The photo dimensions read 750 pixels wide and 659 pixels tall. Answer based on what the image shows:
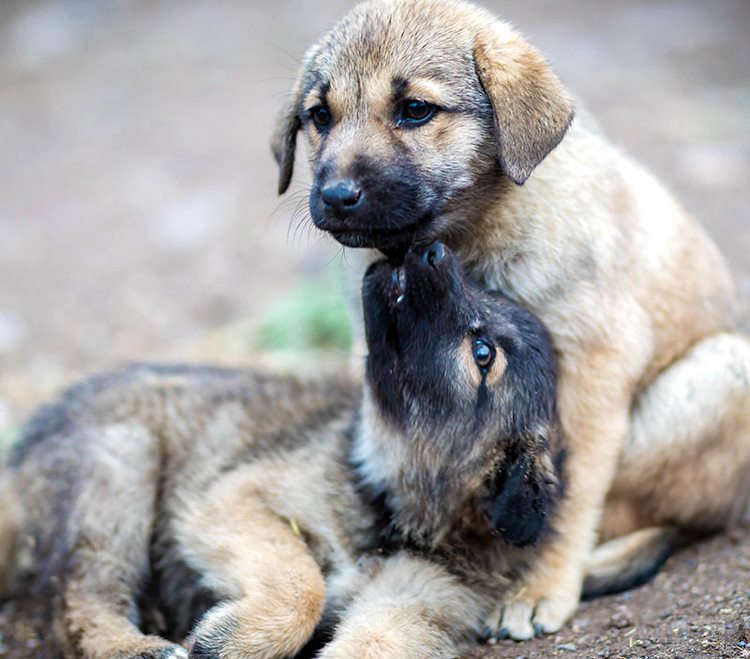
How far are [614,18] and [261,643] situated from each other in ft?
40.8

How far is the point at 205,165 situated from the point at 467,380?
24.3 ft

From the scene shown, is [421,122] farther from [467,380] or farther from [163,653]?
[163,653]

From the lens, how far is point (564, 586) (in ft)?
16.1

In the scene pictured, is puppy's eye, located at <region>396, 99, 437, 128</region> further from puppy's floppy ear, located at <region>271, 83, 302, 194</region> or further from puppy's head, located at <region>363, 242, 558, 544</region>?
puppy's floppy ear, located at <region>271, 83, 302, 194</region>

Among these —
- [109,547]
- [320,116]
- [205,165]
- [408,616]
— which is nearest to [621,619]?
[408,616]

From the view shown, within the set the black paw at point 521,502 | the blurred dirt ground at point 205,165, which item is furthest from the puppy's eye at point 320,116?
the black paw at point 521,502

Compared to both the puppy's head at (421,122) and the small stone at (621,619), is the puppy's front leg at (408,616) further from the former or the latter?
the puppy's head at (421,122)

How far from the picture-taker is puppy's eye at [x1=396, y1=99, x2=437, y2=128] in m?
4.63

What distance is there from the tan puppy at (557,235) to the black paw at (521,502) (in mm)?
304

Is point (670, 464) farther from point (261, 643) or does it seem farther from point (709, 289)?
point (261, 643)

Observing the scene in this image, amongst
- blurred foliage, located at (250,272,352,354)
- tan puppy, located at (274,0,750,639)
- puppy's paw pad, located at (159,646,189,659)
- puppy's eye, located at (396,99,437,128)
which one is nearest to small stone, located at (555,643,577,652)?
tan puppy, located at (274,0,750,639)

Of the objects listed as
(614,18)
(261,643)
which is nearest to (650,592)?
(261,643)

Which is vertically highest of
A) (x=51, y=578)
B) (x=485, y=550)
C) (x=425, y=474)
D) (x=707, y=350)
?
(x=707, y=350)

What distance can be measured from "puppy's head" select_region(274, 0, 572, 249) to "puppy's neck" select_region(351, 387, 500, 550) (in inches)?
36.7
